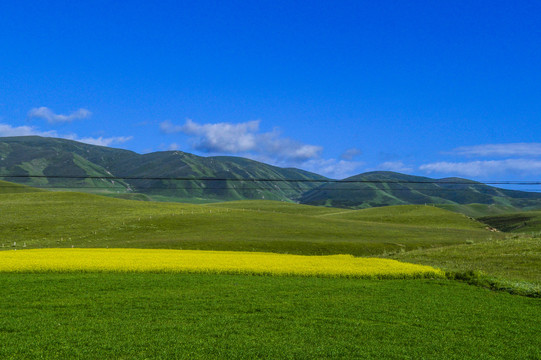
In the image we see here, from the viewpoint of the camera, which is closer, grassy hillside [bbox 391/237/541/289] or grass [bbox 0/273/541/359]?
grass [bbox 0/273/541/359]

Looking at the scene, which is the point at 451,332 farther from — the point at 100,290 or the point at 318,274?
the point at 100,290

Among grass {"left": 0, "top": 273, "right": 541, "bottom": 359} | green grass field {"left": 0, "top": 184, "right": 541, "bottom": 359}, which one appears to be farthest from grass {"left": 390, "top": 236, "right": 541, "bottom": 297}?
grass {"left": 0, "top": 273, "right": 541, "bottom": 359}

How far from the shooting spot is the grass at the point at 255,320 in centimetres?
1594

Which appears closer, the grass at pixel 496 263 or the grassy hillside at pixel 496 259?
the grass at pixel 496 263

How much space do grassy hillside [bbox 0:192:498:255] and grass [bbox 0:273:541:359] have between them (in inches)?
1422

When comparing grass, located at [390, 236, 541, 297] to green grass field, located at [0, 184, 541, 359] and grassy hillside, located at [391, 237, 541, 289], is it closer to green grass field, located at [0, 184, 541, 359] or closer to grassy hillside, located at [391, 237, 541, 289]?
grassy hillside, located at [391, 237, 541, 289]

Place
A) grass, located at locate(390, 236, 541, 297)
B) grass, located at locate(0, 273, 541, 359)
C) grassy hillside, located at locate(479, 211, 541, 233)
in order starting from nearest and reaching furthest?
grass, located at locate(0, 273, 541, 359)
grass, located at locate(390, 236, 541, 297)
grassy hillside, located at locate(479, 211, 541, 233)

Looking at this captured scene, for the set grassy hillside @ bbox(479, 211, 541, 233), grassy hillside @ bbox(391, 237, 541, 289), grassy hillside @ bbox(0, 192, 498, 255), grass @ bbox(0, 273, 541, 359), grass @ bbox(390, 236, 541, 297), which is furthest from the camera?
grassy hillside @ bbox(479, 211, 541, 233)

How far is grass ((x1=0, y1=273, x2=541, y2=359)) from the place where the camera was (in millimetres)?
15938

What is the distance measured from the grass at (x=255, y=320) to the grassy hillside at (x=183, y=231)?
36.1 meters

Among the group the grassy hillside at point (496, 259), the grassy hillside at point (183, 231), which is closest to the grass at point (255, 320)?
the grassy hillside at point (496, 259)

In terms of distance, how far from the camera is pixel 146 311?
20.9 meters

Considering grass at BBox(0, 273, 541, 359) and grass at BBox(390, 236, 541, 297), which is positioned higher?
grass at BBox(390, 236, 541, 297)

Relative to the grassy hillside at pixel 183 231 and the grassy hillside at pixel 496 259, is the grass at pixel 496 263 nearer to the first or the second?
the grassy hillside at pixel 496 259
